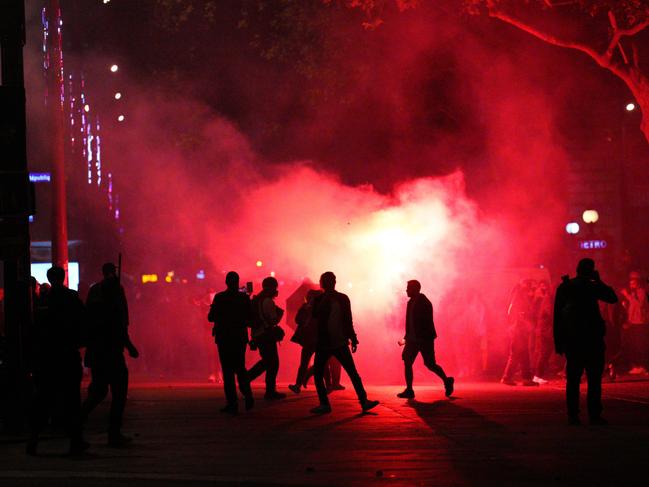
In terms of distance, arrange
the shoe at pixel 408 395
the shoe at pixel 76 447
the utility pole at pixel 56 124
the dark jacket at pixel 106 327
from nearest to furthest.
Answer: the shoe at pixel 76 447, the dark jacket at pixel 106 327, the shoe at pixel 408 395, the utility pole at pixel 56 124

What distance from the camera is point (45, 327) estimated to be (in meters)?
10.6

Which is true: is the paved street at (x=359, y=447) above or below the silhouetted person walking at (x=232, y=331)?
below

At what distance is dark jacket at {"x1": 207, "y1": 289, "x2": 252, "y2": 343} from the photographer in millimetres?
14719

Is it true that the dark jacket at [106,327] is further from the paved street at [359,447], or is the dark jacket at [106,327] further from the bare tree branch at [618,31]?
the bare tree branch at [618,31]

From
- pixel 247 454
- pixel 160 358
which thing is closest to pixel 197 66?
pixel 160 358

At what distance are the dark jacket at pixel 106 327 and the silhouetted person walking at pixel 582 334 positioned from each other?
4557mm

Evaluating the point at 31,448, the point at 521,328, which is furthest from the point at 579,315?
the point at 521,328

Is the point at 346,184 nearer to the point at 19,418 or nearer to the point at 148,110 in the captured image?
the point at 148,110

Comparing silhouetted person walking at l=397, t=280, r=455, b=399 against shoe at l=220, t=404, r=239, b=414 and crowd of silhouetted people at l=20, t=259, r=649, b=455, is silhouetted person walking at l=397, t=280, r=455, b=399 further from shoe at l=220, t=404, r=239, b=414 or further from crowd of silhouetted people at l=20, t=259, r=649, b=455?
shoe at l=220, t=404, r=239, b=414

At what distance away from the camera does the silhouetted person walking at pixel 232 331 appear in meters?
14.6

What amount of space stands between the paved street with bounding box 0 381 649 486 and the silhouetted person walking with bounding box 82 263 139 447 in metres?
0.34

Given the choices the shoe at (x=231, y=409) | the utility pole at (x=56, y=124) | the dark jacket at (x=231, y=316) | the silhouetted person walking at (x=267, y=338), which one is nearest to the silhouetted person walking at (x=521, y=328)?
the silhouetted person walking at (x=267, y=338)

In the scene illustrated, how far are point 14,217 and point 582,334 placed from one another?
5946 mm

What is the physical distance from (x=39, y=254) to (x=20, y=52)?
2954 centimetres
